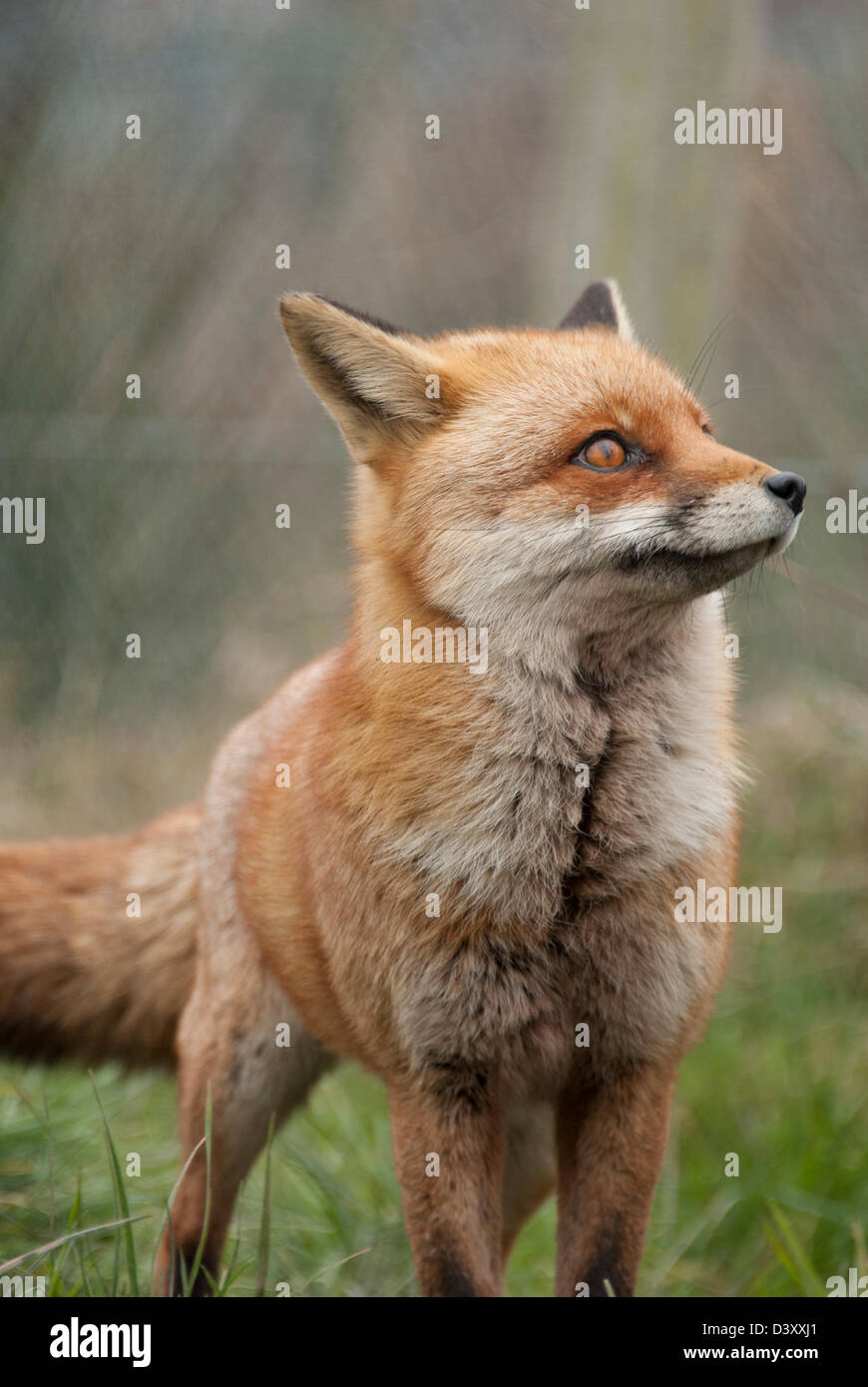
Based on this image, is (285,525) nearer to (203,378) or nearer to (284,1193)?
(203,378)

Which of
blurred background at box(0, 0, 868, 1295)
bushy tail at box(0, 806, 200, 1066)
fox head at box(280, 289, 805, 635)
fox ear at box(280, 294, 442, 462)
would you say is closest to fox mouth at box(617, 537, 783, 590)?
fox head at box(280, 289, 805, 635)

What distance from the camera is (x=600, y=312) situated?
4219mm

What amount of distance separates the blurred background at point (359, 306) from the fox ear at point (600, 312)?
1.88 meters

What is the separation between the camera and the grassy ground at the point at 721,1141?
4793 millimetres

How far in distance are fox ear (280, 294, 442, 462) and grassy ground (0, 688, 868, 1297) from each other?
221 cm

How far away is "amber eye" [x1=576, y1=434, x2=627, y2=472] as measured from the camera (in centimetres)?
326

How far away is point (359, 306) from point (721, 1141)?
515 cm

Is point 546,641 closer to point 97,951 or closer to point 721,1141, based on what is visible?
point 97,951

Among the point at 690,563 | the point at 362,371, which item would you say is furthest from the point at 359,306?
the point at 690,563

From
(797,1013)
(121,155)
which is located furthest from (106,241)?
(797,1013)

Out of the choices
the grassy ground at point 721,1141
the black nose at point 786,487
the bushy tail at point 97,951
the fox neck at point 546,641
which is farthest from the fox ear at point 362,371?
the grassy ground at point 721,1141

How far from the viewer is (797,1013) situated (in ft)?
21.1

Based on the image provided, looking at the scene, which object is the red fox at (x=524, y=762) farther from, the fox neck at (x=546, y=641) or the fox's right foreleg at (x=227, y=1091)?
the fox's right foreleg at (x=227, y=1091)

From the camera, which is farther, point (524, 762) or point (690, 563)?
point (524, 762)
